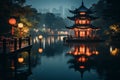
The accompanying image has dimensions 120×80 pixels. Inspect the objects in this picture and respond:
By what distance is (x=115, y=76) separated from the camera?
16672 millimetres

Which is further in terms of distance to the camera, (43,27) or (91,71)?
(43,27)

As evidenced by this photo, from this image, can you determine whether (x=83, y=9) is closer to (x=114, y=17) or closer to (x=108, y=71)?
(x=114, y=17)

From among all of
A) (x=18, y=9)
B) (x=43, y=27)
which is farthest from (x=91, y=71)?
(x=43, y=27)

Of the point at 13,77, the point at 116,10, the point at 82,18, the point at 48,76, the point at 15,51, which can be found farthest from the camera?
the point at 82,18

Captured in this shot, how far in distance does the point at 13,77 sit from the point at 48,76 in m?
2.56

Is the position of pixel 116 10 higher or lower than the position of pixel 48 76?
higher

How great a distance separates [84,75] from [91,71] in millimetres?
1686

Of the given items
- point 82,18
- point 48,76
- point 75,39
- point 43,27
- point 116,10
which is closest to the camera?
point 48,76

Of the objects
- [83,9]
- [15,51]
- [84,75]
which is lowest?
[84,75]

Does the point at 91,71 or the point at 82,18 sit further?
the point at 82,18

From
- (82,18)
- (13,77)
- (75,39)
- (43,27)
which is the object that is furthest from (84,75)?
(43,27)

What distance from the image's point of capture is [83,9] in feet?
227

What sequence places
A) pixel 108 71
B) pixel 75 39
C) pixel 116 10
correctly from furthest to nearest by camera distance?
pixel 75 39
pixel 116 10
pixel 108 71

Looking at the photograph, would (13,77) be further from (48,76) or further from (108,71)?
(108,71)
